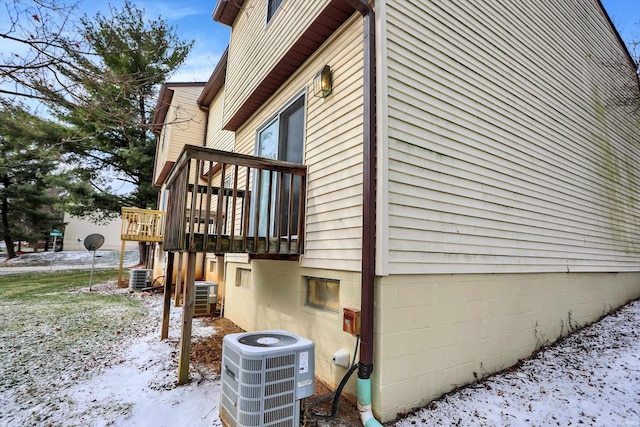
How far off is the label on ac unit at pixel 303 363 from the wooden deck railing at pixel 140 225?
32.9 ft

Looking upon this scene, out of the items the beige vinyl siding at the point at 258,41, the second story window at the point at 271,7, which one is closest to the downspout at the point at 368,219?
the beige vinyl siding at the point at 258,41

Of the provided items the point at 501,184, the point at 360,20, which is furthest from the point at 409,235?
the point at 360,20

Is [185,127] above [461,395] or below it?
above

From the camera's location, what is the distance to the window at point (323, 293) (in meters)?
3.63

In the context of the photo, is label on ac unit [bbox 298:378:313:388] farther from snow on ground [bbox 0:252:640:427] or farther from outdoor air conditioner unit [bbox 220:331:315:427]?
snow on ground [bbox 0:252:640:427]

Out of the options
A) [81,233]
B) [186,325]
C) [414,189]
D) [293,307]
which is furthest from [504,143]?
[81,233]

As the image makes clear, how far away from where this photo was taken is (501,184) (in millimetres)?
4340

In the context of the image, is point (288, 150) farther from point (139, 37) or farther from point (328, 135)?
point (139, 37)

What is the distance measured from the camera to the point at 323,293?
12.6ft

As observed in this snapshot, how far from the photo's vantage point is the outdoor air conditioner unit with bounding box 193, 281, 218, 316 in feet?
23.0

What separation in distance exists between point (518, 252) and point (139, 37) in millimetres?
5389

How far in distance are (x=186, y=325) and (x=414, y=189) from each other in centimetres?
293

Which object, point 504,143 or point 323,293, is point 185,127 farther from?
point 504,143

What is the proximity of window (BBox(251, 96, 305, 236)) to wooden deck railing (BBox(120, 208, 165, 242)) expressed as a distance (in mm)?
7328
